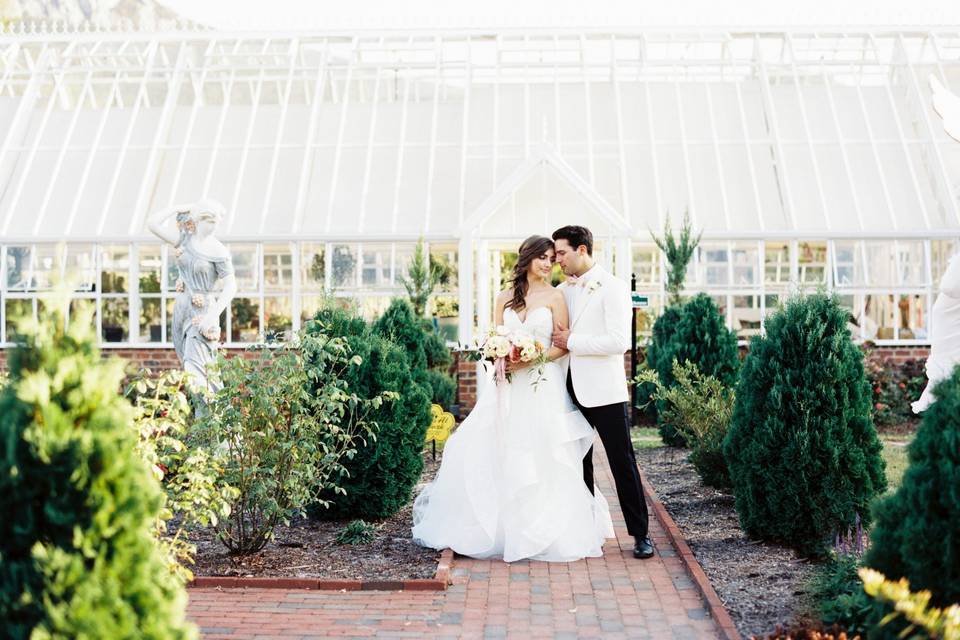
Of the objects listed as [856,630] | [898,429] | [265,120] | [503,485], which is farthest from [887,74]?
[856,630]

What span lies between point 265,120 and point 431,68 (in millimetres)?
3112

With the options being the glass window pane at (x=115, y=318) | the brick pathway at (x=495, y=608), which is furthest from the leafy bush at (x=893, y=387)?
the glass window pane at (x=115, y=318)

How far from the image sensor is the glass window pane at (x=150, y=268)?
16.0 meters

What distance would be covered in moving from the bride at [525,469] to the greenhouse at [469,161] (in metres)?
8.64

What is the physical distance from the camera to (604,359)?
6477mm

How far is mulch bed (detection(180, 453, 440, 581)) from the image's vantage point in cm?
592

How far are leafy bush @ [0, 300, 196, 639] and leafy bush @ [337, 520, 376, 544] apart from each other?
144 inches

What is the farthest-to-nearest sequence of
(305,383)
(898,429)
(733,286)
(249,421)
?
(733,286) < (898,429) < (305,383) < (249,421)

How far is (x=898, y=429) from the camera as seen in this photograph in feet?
44.2

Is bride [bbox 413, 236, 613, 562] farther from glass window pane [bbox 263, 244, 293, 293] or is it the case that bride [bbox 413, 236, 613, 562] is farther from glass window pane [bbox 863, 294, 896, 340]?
glass window pane [bbox 863, 294, 896, 340]

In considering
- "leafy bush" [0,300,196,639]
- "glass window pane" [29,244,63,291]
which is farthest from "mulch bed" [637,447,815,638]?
"glass window pane" [29,244,63,291]

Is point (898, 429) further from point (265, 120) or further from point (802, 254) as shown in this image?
point (265, 120)

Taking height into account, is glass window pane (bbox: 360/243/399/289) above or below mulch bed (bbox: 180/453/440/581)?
above

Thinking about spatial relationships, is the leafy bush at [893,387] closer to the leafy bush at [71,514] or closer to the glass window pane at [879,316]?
the glass window pane at [879,316]
